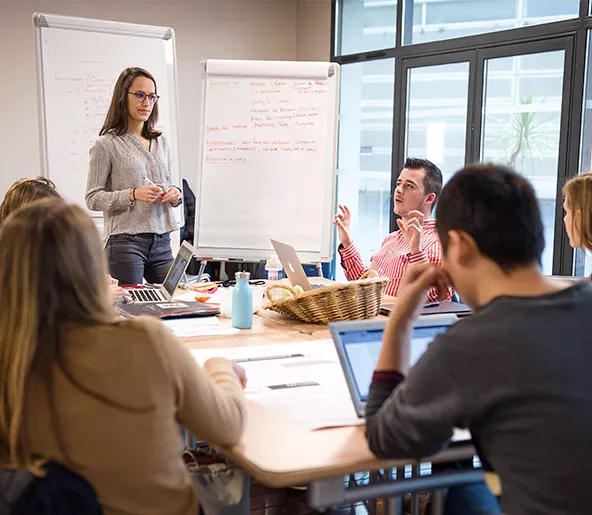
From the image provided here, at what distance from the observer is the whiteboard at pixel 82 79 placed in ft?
13.3

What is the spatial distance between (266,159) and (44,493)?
2.94 metres

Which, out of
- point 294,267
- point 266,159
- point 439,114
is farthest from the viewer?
point 439,114

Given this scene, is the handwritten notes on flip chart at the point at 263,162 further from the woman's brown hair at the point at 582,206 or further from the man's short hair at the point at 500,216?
the man's short hair at the point at 500,216

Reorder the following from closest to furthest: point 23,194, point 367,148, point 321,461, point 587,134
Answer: point 321,461, point 23,194, point 587,134, point 367,148

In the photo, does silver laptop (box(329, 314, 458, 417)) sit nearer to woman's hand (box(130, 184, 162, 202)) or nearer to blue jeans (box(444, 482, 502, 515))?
blue jeans (box(444, 482, 502, 515))

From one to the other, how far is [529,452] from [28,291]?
818 mm

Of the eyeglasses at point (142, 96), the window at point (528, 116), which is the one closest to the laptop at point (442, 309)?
the eyeglasses at point (142, 96)

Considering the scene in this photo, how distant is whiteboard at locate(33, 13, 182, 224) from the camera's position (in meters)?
4.05

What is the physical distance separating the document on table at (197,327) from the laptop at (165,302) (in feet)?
0.13

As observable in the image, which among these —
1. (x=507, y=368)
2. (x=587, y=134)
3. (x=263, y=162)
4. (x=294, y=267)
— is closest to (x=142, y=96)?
(x=263, y=162)

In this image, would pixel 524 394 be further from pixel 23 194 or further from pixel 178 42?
pixel 178 42

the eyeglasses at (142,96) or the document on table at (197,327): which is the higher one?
the eyeglasses at (142,96)

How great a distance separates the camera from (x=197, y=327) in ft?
7.51

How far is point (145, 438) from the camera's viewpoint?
1.20 m
